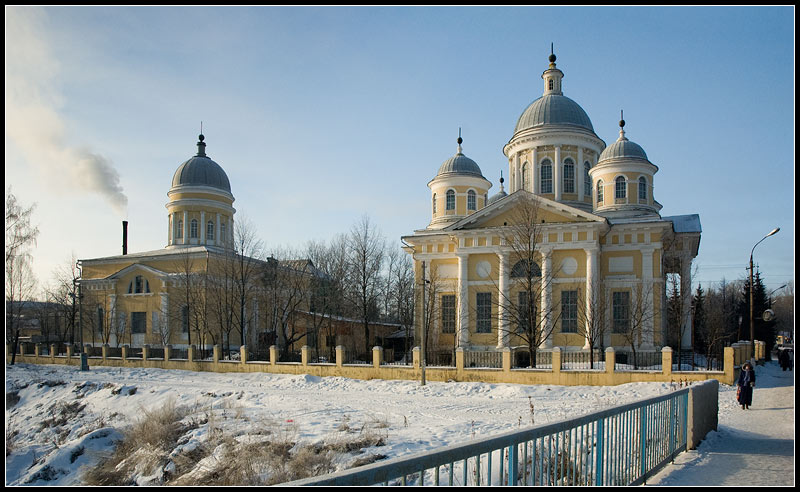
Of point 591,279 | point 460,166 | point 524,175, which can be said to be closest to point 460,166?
point 460,166

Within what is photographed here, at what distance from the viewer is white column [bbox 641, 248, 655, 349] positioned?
30.1 m

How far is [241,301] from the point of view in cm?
3600

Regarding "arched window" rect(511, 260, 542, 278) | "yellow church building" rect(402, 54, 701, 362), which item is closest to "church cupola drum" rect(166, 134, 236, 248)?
"yellow church building" rect(402, 54, 701, 362)

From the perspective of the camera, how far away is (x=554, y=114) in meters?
37.3

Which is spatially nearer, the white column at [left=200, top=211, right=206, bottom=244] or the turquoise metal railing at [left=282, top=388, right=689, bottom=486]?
the turquoise metal railing at [left=282, top=388, right=689, bottom=486]

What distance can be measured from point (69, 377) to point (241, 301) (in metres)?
9.76

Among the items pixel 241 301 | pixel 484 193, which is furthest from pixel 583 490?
pixel 484 193

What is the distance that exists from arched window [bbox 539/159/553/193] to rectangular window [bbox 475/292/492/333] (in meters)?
8.25

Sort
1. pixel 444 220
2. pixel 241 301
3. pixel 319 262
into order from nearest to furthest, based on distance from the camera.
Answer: pixel 241 301
pixel 444 220
pixel 319 262

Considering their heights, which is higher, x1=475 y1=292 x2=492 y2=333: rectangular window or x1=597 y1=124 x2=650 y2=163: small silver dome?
x1=597 y1=124 x2=650 y2=163: small silver dome

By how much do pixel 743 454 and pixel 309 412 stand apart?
35.6 feet

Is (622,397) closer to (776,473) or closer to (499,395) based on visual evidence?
(499,395)

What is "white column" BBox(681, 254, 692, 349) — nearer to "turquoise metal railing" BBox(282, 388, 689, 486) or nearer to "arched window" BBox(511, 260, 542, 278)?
"arched window" BBox(511, 260, 542, 278)

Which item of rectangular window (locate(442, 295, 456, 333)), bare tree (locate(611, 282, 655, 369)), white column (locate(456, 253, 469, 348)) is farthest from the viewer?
rectangular window (locate(442, 295, 456, 333))
